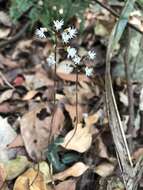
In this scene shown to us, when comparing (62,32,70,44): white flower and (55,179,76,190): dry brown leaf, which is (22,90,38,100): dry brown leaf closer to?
(55,179,76,190): dry brown leaf

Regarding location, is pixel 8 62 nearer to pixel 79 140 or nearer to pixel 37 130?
pixel 37 130

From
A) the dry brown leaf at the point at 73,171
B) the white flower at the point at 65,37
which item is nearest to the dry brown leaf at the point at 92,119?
the dry brown leaf at the point at 73,171

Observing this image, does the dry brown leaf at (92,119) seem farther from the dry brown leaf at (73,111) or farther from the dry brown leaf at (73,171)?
the dry brown leaf at (73,171)

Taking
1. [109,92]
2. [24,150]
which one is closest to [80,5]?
[109,92]

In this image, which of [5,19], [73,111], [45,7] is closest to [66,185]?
[73,111]

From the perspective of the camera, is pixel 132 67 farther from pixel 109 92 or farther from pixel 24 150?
pixel 24 150
